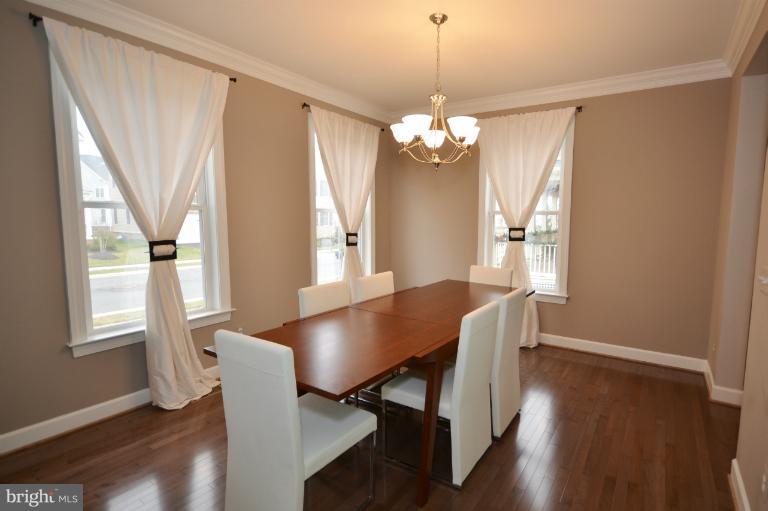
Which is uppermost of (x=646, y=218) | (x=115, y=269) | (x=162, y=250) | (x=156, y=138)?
(x=156, y=138)

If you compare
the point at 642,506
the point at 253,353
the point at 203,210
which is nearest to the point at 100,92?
the point at 203,210

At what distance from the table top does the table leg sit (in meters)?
0.13

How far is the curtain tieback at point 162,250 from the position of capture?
2828mm

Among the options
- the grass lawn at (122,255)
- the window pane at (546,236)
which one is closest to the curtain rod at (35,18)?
the grass lawn at (122,255)

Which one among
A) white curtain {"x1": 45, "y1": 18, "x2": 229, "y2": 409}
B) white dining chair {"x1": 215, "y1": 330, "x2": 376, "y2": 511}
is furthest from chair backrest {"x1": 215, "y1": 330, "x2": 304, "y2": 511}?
white curtain {"x1": 45, "y1": 18, "x2": 229, "y2": 409}

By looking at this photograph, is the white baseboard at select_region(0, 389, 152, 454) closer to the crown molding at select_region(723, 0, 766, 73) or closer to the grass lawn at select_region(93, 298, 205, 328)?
the grass lawn at select_region(93, 298, 205, 328)

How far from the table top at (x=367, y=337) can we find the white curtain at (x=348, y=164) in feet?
5.11

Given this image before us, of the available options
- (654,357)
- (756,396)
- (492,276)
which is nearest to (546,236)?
(492,276)

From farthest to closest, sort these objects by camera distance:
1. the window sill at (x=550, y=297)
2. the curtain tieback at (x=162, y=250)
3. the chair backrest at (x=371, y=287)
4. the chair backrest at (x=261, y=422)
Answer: the window sill at (x=550, y=297), the chair backrest at (x=371, y=287), the curtain tieback at (x=162, y=250), the chair backrest at (x=261, y=422)

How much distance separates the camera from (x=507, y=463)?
2287 millimetres

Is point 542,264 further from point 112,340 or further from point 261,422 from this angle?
point 112,340

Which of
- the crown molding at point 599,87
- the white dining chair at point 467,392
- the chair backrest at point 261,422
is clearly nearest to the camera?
the chair backrest at point 261,422

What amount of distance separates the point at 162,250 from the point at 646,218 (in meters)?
Answer: 4.25

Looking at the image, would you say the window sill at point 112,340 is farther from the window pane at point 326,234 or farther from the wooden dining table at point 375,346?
the window pane at point 326,234
